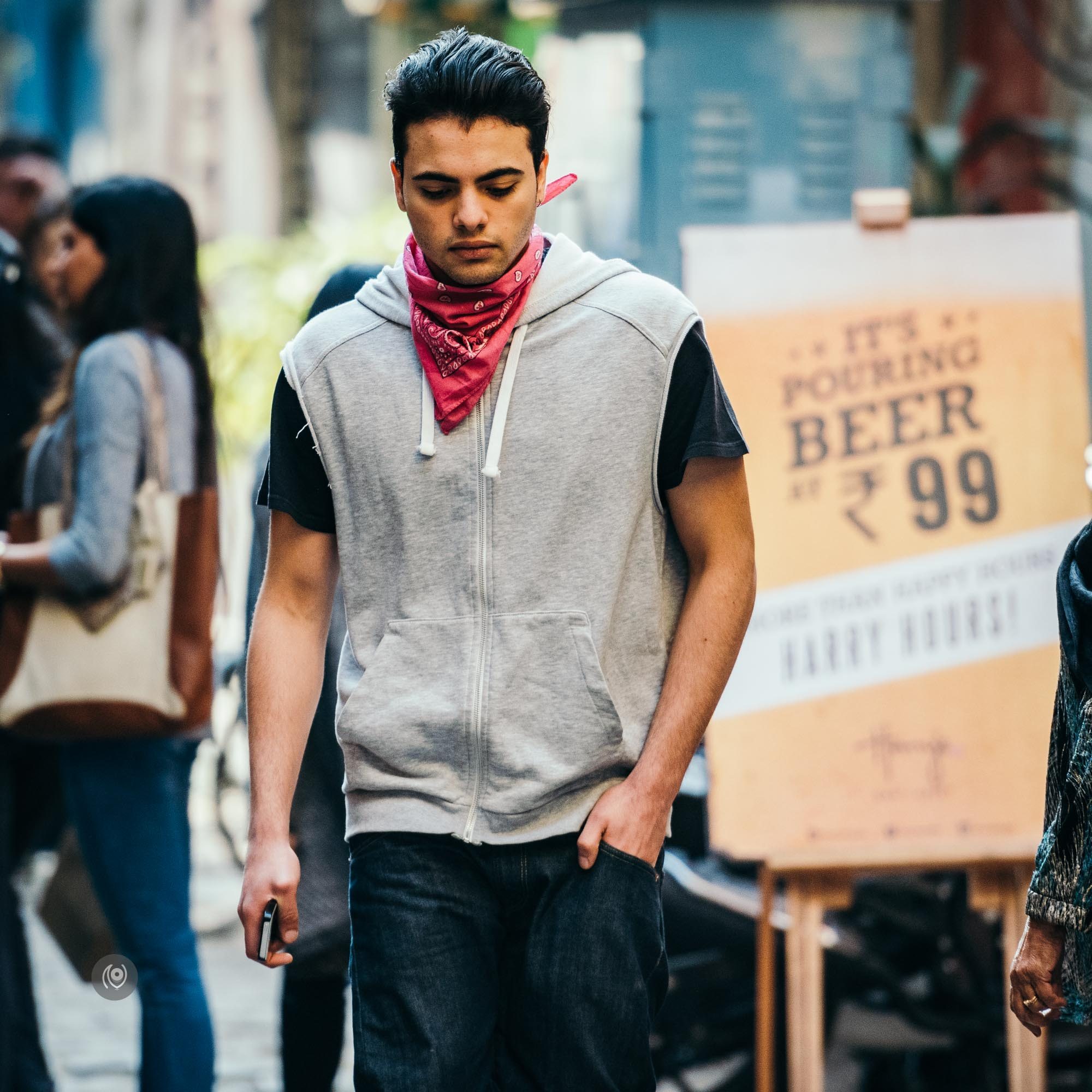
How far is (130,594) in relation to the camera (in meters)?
3.59

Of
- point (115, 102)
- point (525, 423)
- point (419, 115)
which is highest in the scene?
point (115, 102)

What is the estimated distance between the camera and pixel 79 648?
357 centimetres

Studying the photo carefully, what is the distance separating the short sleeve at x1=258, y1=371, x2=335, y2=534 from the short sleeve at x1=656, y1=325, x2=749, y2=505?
0.50 meters

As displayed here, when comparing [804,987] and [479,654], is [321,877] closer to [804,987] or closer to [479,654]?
[804,987]

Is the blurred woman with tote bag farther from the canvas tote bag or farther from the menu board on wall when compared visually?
the menu board on wall

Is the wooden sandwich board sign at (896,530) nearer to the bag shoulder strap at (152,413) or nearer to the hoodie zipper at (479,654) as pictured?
the bag shoulder strap at (152,413)

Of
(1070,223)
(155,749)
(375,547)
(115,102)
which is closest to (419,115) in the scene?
(375,547)

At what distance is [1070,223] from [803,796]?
4.64ft

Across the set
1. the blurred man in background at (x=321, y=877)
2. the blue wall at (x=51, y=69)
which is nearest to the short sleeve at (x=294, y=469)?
the blurred man in background at (x=321, y=877)

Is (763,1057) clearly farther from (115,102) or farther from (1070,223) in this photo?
(115,102)

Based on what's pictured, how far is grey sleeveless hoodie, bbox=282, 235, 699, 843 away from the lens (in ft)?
7.72

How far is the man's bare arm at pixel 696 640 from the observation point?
2.35 metres

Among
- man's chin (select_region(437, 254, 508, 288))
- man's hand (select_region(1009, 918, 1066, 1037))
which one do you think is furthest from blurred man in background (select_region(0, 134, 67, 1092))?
man's hand (select_region(1009, 918, 1066, 1037))

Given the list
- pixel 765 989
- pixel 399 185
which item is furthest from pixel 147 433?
pixel 765 989
